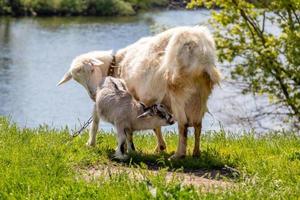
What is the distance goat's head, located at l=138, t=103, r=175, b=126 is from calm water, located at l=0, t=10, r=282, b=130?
30.1 inches

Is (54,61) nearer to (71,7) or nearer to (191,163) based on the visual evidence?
(191,163)

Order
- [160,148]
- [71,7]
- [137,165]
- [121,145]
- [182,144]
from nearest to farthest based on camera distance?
1. [137,165]
2. [121,145]
3. [182,144]
4. [160,148]
5. [71,7]

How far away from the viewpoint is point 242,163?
7.34 metres

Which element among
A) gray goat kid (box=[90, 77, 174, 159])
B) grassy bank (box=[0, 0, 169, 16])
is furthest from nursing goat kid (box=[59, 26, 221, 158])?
grassy bank (box=[0, 0, 169, 16])

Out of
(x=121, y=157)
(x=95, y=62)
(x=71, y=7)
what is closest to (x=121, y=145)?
(x=121, y=157)

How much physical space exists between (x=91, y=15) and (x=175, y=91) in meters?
63.9

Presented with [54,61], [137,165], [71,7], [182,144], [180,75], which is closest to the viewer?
[137,165]

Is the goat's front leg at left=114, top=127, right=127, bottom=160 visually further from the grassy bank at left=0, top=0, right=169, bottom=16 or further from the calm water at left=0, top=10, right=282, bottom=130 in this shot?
the grassy bank at left=0, top=0, right=169, bottom=16

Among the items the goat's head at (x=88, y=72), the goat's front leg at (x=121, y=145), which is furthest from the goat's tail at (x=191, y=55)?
the goat's head at (x=88, y=72)

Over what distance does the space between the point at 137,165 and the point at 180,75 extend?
5.42 ft

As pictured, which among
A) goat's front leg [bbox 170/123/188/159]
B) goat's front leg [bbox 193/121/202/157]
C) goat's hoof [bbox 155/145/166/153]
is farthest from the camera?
goat's hoof [bbox 155/145/166/153]

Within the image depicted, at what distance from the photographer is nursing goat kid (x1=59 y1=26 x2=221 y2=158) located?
7.59 meters

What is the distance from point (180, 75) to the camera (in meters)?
7.64

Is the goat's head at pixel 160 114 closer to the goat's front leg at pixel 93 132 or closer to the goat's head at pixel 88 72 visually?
the goat's front leg at pixel 93 132
